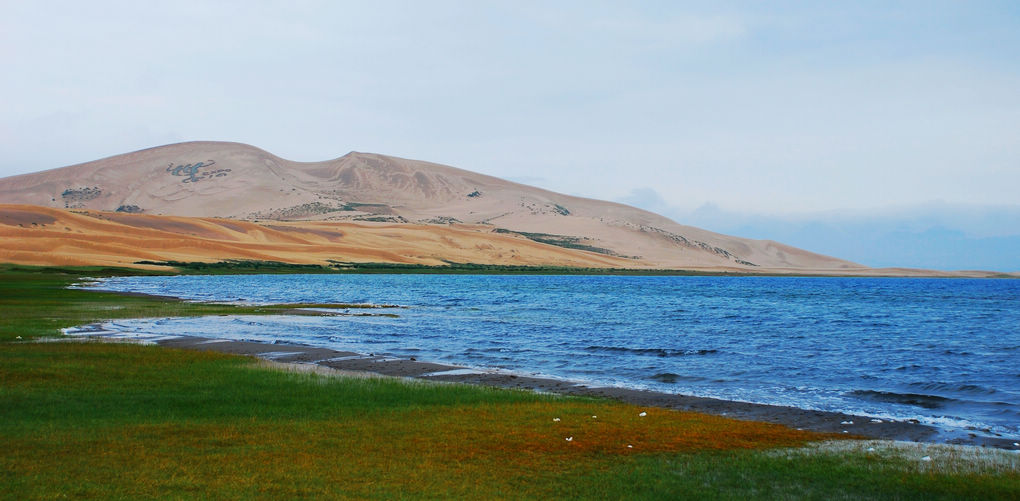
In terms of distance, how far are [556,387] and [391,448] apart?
10246mm

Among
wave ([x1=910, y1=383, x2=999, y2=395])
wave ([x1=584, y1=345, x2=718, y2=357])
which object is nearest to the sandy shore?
wave ([x1=910, y1=383, x2=999, y2=395])

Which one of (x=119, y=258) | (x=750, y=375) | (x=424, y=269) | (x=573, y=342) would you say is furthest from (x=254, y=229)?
(x=750, y=375)

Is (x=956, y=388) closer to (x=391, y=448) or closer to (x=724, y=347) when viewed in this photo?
(x=724, y=347)

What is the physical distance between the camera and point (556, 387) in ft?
78.0

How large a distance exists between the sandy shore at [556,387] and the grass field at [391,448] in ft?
6.02

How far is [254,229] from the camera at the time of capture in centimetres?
17300

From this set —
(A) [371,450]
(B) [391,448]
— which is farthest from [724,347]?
(A) [371,450]

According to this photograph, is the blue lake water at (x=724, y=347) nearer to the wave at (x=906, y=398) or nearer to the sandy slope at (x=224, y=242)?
the wave at (x=906, y=398)

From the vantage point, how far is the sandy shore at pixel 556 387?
1816cm

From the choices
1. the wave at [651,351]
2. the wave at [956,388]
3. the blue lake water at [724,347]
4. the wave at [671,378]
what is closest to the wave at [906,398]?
the blue lake water at [724,347]

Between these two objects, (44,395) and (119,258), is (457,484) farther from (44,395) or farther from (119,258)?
(119,258)

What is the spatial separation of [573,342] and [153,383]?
22119 millimetres

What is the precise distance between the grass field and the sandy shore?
1835mm

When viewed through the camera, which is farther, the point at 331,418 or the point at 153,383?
the point at 153,383
